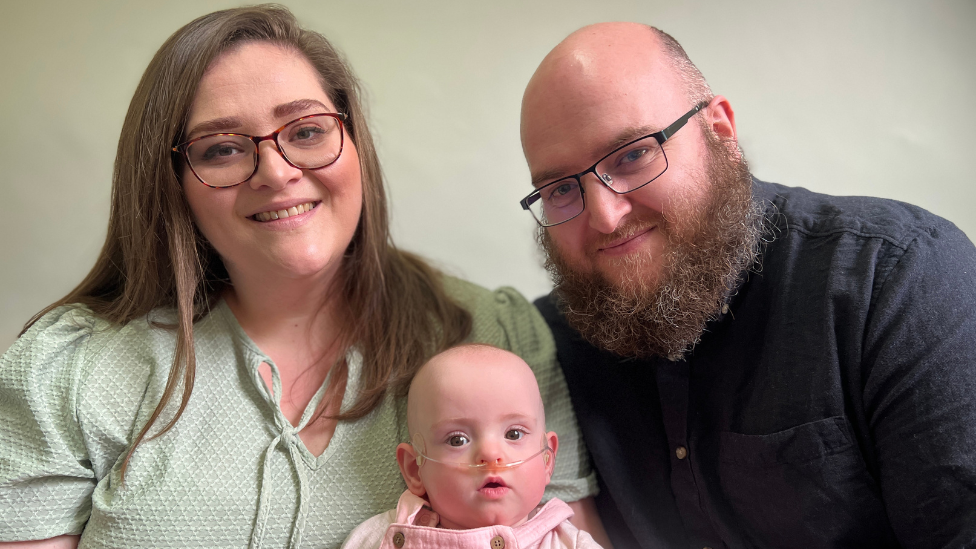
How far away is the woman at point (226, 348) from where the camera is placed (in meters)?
1.65

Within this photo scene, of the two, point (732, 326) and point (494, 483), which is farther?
point (732, 326)

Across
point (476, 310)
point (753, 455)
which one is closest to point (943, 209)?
point (753, 455)

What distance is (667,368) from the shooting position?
Answer: 173 centimetres

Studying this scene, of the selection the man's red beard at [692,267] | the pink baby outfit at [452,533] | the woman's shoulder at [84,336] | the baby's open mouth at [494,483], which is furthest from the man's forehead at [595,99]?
the woman's shoulder at [84,336]

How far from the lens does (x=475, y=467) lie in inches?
59.1

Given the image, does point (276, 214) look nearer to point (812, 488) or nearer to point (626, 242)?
point (626, 242)

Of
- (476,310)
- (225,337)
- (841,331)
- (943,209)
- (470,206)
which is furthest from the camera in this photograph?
(470,206)

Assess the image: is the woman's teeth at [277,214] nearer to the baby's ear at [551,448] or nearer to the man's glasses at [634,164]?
the man's glasses at [634,164]

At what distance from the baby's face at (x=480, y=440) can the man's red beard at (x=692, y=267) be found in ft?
1.10

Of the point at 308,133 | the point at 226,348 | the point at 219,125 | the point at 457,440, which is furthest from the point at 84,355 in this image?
the point at 457,440

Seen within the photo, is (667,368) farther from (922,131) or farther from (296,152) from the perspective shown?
(922,131)

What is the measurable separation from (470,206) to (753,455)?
153 cm

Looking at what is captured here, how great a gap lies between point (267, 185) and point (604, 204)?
0.88 meters

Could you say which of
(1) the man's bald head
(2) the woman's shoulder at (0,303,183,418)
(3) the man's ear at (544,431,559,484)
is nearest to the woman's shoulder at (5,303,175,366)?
(2) the woman's shoulder at (0,303,183,418)
